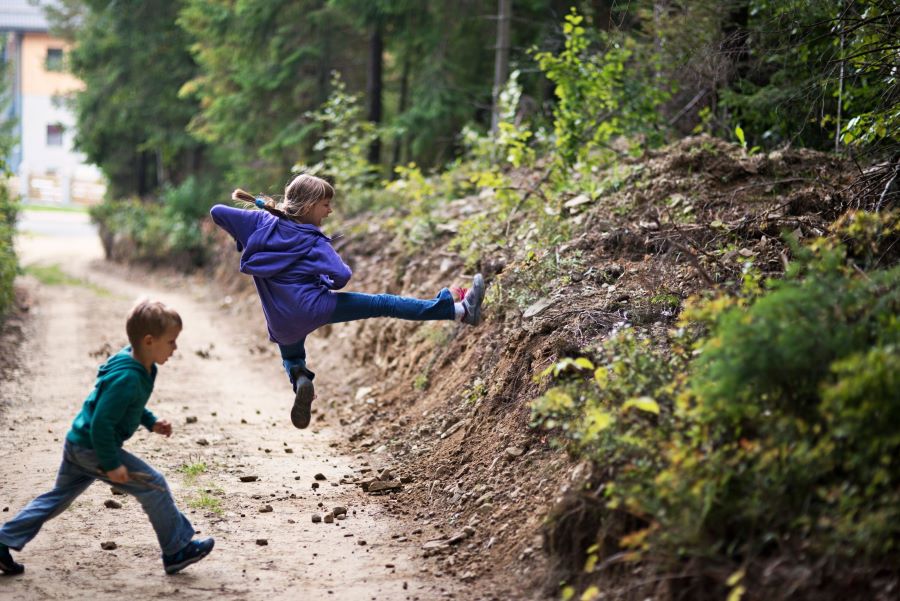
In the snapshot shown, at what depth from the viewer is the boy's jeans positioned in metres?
5.09

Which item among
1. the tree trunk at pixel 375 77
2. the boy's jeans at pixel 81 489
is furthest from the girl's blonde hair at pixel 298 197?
the tree trunk at pixel 375 77

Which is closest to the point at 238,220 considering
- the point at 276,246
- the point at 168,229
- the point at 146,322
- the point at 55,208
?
the point at 276,246

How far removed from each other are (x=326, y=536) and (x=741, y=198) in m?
A: 4.73

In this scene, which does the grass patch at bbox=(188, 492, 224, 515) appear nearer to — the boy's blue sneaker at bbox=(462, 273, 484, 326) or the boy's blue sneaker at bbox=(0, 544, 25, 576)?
the boy's blue sneaker at bbox=(0, 544, 25, 576)

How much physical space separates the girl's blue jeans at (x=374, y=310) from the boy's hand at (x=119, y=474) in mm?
2020

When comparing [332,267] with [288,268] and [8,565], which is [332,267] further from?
[8,565]

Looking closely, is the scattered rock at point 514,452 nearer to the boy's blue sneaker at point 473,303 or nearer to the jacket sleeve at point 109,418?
the boy's blue sneaker at point 473,303

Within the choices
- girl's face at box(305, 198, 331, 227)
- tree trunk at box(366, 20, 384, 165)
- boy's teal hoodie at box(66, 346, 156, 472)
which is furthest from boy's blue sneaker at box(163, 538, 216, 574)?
tree trunk at box(366, 20, 384, 165)

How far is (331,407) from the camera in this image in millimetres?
9727

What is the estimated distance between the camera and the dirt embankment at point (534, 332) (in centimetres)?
556

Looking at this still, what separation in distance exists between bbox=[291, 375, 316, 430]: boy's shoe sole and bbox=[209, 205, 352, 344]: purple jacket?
0.38 meters

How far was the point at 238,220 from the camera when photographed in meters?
6.72

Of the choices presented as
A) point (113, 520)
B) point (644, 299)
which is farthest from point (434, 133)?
point (113, 520)

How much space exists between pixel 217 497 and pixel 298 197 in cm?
231
